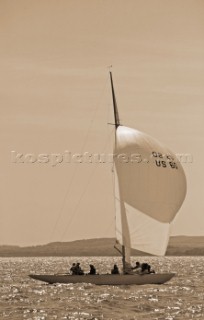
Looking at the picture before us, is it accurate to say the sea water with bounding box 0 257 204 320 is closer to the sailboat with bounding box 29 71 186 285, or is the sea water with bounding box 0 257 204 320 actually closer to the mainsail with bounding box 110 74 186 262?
the sailboat with bounding box 29 71 186 285

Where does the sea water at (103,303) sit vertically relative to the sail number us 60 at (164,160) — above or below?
below

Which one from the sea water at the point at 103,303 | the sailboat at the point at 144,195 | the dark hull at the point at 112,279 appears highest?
the sailboat at the point at 144,195

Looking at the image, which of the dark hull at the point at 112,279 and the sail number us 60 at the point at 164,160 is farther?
the sail number us 60 at the point at 164,160

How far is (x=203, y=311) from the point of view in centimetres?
3819

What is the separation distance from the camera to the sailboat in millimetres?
50000

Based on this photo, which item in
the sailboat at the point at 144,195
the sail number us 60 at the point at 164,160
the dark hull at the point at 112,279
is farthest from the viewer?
the sailboat at the point at 144,195

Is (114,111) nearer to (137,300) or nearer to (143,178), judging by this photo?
(143,178)

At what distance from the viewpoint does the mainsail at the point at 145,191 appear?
1970 inches

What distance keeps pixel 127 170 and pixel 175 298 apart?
8864 mm

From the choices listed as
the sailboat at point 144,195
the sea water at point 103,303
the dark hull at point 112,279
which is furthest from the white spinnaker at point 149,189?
the sea water at point 103,303

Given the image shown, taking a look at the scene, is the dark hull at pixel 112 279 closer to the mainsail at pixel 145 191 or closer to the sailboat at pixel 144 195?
the sailboat at pixel 144 195

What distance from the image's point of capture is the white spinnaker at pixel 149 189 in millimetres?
50031

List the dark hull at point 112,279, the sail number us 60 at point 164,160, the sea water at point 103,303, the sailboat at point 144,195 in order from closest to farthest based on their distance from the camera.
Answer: the sea water at point 103,303
the dark hull at point 112,279
the sail number us 60 at point 164,160
the sailboat at point 144,195

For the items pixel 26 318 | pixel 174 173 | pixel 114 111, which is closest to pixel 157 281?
pixel 174 173
